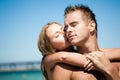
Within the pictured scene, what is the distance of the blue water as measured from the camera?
900 inches

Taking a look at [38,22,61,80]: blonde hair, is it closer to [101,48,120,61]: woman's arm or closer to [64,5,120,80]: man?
[64,5,120,80]: man

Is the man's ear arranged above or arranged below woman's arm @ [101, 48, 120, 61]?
above

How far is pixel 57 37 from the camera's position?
2875 millimetres


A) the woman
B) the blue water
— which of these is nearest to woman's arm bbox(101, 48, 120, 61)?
the woman

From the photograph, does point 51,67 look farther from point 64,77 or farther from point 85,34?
point 85,34

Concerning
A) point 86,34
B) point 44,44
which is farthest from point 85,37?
point 44,44

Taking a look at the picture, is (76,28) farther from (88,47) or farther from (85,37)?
(88,47)

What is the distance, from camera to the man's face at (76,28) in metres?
2.73

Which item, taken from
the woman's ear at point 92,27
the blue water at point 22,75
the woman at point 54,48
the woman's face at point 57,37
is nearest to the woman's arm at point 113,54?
the woman at point 54,48

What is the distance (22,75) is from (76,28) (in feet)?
72.3

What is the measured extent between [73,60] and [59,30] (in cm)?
44

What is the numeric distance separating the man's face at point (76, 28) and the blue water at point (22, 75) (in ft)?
66.1

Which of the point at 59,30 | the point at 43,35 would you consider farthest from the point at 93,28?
the point at 43,35

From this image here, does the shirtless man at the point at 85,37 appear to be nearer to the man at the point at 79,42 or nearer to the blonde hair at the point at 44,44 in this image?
the man at the point at 79,42
